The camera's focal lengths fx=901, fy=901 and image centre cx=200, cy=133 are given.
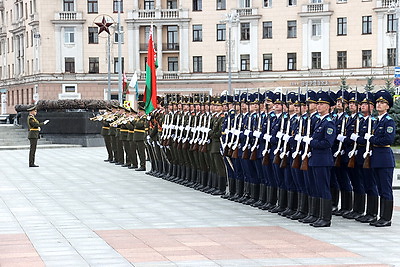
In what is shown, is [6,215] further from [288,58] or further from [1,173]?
[288,58]

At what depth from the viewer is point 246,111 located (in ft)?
54.0

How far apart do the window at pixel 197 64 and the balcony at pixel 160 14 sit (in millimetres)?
3500

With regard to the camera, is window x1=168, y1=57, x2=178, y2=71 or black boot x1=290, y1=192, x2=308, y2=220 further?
window x1=168, y1=57, x2=178, y2=71

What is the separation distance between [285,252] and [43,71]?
64.6 m

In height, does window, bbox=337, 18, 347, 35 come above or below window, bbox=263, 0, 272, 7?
below

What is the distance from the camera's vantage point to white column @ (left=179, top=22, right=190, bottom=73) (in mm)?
74062

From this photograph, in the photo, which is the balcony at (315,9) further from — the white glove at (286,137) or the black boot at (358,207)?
the black boot at (358,207)

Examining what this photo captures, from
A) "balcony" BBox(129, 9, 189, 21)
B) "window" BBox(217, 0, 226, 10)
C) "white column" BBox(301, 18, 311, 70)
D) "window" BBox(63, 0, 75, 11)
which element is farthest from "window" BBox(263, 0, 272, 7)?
"window" BBox(63, 0, 75, 11)

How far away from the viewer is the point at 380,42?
68625 millimetres

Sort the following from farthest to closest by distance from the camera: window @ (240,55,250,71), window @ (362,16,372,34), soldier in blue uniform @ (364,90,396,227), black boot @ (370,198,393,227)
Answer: window @ (240,55,250,71)
window @ (362,16,372,34)
black boot @ (370,198,393,227)
soldier in blue uniform @ (364,90,396,227)

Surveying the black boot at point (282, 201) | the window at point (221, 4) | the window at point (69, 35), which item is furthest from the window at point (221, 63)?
the black boot at point (282, 201)

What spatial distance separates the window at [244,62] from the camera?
2876 inches

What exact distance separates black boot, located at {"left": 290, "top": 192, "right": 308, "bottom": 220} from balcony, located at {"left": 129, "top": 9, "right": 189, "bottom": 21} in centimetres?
6068

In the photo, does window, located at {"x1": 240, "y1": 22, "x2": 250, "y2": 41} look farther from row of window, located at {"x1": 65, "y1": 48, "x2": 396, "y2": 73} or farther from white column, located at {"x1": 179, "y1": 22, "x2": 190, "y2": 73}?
white column, located at {"x1": 179, "y1": 22, "x2": 190, "y2": 73}
